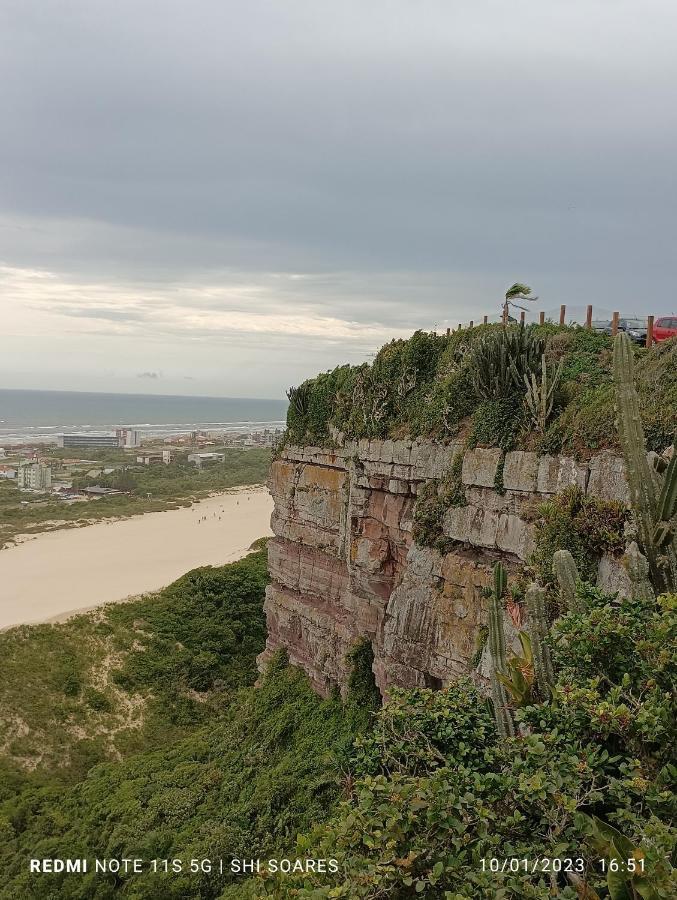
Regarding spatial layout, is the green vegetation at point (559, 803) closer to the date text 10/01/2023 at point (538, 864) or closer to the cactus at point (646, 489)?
the date text 10/01/2023 at point (538, 864)

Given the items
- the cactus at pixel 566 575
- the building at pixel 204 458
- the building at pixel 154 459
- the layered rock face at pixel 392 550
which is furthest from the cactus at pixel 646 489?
the building at pixel 204 458

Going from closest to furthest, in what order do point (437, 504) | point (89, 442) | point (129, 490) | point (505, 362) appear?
1. point (505, 362)
2. point (437, 504)
3. point (129, 490)
4. point (89, 442)

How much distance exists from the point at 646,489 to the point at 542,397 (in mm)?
2995

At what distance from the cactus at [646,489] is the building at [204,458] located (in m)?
81.5

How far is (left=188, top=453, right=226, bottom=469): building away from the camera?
8936cm

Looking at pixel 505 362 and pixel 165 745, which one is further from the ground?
pixel 505 362

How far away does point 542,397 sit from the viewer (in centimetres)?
1030

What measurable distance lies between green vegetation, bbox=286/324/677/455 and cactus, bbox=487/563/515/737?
2430mm

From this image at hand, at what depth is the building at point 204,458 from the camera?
89.4 m

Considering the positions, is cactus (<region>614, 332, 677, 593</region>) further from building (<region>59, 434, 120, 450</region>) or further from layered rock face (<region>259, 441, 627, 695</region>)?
building (<region>59, 434, 120, 450</region>)

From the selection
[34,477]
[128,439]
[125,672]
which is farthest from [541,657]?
[128,439]

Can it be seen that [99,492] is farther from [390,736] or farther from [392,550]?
[390,736]

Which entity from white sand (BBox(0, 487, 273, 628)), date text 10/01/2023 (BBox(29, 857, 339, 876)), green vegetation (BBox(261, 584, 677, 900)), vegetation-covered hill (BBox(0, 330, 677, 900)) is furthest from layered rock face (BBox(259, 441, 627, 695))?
white sand (BBox(0, 487, 273, 628))

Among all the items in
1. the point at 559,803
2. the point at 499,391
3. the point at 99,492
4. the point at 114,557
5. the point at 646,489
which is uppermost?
the point at 499,391
